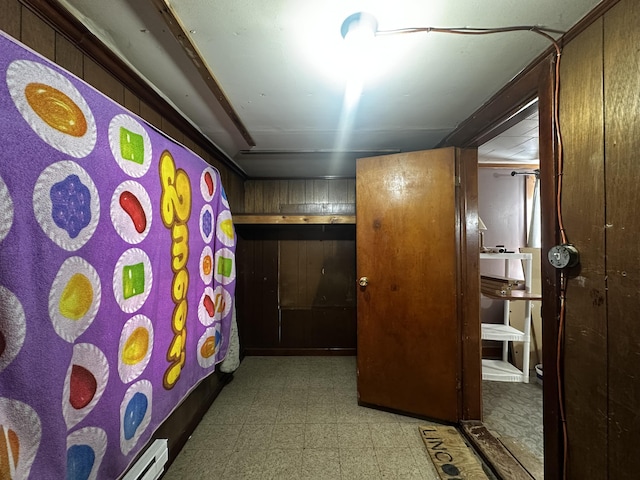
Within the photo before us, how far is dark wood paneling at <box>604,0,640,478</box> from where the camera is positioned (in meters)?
0.73

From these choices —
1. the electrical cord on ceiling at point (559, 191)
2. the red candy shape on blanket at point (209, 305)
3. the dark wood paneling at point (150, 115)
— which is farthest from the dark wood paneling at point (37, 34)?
the electrical cord on ceiling at point (559, 191)

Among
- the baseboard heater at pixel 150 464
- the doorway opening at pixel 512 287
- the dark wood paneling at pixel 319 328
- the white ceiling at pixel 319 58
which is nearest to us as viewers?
the white ceiling at pixel 319 58

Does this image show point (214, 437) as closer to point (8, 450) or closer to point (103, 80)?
point (8, 450)

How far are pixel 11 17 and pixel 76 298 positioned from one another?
2.71 ft

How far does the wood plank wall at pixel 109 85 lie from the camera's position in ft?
2.40

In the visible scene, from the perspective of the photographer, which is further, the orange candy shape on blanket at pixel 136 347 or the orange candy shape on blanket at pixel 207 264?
the orange candy shape on blanket at pixel 207 264

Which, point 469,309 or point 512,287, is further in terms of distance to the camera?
point 512,287

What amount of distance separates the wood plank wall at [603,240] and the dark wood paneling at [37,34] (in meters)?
1.79

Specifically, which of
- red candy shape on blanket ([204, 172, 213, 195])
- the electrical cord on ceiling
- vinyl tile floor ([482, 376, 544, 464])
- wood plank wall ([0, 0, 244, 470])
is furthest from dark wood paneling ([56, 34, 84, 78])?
vinyl tile floor ([482, 376, 544, 464])

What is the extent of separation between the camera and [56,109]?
0.68 meters

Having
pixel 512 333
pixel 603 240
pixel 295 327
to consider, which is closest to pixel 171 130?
pixel 603 240

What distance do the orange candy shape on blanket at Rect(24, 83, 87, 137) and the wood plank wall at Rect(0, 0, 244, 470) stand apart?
9.5 inches

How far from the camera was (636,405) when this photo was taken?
742 mm

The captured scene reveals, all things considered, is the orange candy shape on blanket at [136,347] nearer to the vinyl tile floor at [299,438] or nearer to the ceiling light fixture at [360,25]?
the vinyl tile floor at [299,438]
